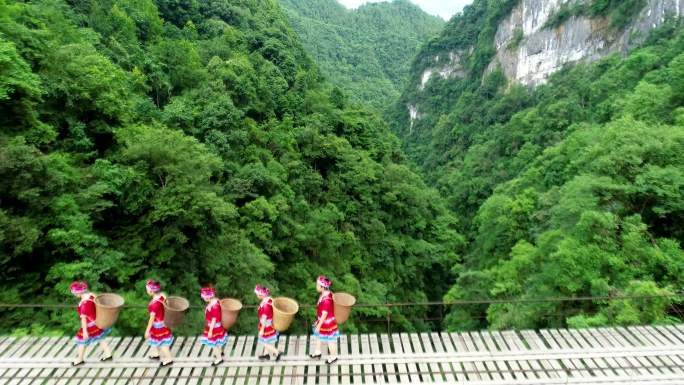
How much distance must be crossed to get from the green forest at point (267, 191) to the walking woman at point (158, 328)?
373cm

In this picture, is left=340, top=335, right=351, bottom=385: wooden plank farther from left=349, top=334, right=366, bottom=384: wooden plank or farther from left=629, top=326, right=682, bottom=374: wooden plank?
left=629, top=326, right=682, bottom=374: wooden plank

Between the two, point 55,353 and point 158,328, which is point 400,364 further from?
point 55,353

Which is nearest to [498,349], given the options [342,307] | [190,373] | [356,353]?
[356,353]

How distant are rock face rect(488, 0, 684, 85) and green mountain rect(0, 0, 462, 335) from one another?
141 feet

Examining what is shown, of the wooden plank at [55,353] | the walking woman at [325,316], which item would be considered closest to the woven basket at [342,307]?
the walking woman at [325,316]

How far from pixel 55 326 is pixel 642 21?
237ft

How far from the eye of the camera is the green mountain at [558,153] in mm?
12258

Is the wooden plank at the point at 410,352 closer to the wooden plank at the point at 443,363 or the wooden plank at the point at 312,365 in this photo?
the wooden plank at the point at 443,363

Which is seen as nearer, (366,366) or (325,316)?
(325,316)

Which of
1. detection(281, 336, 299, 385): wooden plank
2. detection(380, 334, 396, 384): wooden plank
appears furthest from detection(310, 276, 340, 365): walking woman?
detection(380, 334, 396, 384): wooden plank

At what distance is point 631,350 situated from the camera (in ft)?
23.5

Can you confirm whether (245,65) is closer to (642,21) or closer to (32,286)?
(32,286)

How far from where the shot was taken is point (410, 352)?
704cm

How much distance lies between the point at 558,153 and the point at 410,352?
1225 inches
